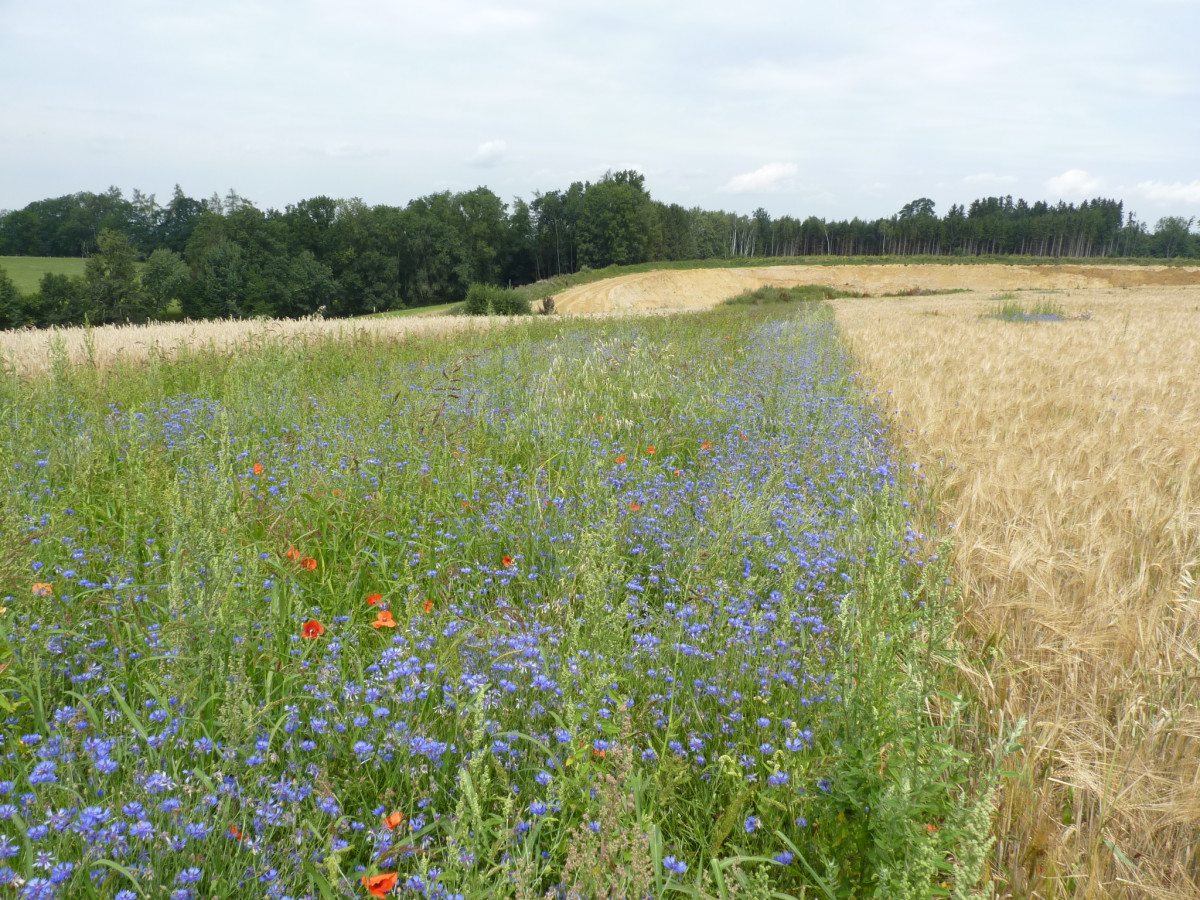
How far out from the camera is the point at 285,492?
13.4ft

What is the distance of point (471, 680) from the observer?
208 centimetres

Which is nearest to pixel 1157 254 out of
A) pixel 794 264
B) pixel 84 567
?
pixel 794 264

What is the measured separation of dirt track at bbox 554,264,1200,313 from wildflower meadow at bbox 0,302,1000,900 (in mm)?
43488

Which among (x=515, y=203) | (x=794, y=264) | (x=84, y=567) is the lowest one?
→ (x=84, y=567)

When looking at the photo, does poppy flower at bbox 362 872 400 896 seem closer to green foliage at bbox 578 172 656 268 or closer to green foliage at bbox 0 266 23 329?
green foliage at bbox 0 266 23 329

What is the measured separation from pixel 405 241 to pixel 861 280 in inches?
2003

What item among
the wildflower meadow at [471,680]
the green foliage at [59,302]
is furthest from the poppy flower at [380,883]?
the green foliage at [59,302]

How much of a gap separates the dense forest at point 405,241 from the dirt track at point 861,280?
16.3 metres

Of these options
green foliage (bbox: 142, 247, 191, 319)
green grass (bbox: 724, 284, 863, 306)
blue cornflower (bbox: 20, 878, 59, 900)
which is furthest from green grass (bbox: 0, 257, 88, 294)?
blue cornflower (bbox: 20, 878, 59, 900)

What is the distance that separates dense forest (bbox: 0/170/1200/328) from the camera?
58.8 meters

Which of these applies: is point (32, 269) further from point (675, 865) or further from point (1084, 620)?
point (1084, 620)

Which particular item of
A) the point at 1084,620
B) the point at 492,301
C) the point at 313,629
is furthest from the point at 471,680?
the point at 492,301

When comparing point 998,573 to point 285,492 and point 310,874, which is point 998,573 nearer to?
point 310,874

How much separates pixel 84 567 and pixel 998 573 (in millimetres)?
4128
